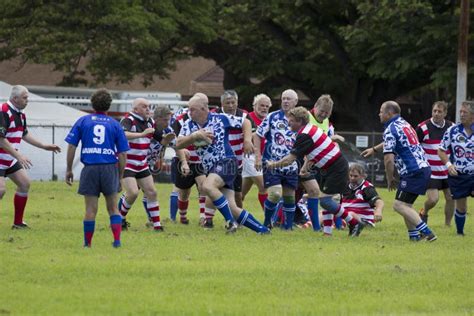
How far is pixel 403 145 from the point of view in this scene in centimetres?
1498

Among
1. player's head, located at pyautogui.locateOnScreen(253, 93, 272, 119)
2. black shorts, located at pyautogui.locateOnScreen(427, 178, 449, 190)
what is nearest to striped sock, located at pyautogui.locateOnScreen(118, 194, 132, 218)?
player's head, located at pyautogui.locateOnScreen(253, 93, 272, 119)

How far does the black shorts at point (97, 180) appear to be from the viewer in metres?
13.3

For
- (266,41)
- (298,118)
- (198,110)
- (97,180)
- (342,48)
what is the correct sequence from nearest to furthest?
(97,180) < (298,118) < (198,110) < (342,48) < (266,41)

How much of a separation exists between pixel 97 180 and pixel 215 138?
2.58 m

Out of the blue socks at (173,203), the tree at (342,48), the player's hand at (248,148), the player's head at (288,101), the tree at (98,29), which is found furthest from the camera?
the tree at (98,29)

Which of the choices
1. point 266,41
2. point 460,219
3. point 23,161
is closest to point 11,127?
point 23,161

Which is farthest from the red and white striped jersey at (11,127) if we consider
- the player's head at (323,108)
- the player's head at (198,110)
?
the player's head at (323,108)

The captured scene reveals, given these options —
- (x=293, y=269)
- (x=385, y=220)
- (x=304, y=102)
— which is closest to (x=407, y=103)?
(x=304, y=102)

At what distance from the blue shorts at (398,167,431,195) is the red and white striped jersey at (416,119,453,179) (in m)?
3.70

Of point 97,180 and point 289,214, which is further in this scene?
point 289,214

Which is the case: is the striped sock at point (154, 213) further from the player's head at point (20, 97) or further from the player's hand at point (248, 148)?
the player's head at point (20, 97)

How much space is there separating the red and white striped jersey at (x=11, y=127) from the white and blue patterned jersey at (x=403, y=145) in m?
5.13

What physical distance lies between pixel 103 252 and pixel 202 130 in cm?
298

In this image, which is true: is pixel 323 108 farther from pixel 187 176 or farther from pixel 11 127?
pixel 11 127
